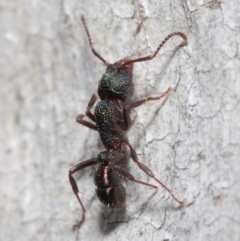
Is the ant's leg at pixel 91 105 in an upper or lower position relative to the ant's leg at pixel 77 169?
upper

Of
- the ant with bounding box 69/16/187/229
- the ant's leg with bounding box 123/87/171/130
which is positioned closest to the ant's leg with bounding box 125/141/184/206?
the ant with bounding box 69/16/187/229

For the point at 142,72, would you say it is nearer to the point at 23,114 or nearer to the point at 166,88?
the point at 166,88

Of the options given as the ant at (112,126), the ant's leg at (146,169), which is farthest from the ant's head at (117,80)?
the ant's leg at (146,169)

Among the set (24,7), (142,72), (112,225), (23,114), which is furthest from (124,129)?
(24,7)

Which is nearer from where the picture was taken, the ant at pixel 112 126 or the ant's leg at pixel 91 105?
the ant at pixel 112 126

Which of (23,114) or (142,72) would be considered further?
(23,114)

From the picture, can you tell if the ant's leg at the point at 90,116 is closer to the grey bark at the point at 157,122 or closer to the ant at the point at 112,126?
the ant at the point at 112,126

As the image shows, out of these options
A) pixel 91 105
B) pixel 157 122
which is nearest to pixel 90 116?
pixel 91 105
